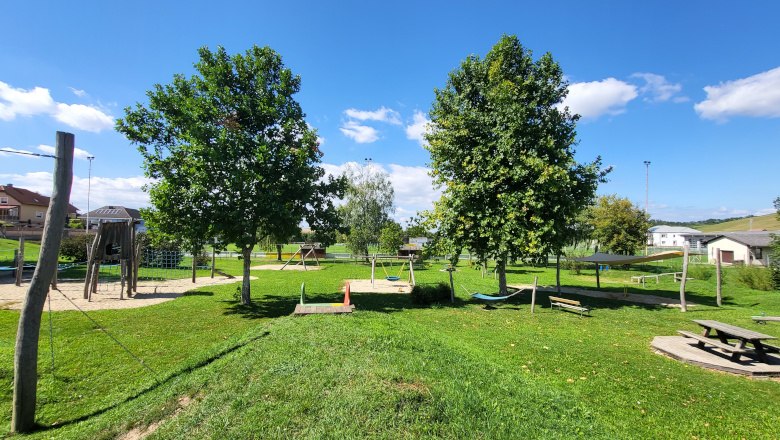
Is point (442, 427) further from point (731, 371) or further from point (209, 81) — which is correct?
point (209, 81)

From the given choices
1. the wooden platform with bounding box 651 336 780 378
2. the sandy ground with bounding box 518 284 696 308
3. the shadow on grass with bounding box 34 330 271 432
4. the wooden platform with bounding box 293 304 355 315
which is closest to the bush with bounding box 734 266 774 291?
the sandy ground with bounding box 518 284 696 308

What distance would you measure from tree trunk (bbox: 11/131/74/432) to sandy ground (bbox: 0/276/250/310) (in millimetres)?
7178

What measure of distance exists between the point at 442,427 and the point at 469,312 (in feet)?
31.3

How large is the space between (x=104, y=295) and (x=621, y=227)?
3812cm

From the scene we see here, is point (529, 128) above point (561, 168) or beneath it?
above

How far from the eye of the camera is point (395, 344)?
690cm

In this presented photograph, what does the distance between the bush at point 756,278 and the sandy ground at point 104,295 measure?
1179 inches

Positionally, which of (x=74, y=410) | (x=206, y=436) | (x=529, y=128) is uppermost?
(x=529, y=128)

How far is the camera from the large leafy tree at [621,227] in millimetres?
32625

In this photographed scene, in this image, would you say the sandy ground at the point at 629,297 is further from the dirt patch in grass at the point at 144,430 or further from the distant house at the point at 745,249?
the distant house at the point at 745,249

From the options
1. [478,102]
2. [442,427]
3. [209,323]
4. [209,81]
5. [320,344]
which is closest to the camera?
[442,427]

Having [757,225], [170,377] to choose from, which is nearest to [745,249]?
[170,377]

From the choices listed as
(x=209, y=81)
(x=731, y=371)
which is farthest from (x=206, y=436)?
(x=209, y=81)

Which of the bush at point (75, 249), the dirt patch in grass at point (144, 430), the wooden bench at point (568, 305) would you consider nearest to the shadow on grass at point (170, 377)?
the dirt patch in grass at point (144, 430)
